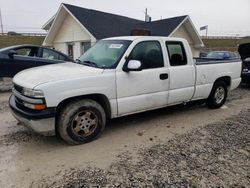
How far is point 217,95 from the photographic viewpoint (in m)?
6.37

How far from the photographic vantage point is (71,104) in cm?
387

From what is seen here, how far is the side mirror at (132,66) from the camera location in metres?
4.20

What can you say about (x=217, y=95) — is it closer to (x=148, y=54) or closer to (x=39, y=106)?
(x=148, y=54)

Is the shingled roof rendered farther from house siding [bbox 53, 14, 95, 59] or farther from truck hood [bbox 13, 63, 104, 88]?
truck hood [bbox 13, 63, 104, 88]

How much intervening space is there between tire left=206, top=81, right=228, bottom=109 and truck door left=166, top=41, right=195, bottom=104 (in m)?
1.06

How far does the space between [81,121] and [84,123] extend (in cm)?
7

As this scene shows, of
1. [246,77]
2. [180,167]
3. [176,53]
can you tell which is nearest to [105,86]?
[180,167]

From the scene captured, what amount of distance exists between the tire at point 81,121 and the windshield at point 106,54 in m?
0.81

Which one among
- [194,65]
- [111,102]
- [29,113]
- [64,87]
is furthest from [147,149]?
[194,65]

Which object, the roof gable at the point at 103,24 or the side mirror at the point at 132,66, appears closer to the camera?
the side mirror at the point at 132,66

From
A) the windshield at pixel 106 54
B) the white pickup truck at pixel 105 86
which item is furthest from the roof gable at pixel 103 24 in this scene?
the white pickup truck at pixel 105 86

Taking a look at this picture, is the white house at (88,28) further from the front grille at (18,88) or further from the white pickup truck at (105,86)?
the front grille at (18,88)

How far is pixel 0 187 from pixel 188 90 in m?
4.12

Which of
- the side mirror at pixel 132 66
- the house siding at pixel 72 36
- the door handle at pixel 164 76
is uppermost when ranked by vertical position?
the house siding at pixel 72 36
